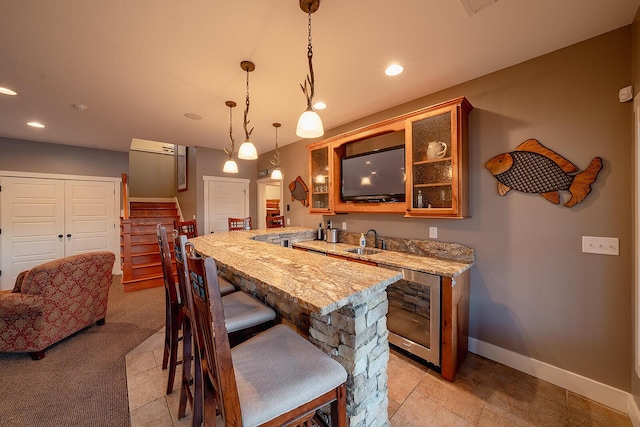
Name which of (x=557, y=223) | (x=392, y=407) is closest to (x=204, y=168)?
(x=392, y=407)

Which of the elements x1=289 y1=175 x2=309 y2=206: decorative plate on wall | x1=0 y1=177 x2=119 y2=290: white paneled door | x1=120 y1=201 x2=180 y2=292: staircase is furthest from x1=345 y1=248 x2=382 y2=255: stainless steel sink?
x1=0 y1=177 x2=119 y2=290: white paneled door

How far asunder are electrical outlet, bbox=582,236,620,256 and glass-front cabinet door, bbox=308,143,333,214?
2419mm

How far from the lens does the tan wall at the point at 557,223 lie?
1.71m

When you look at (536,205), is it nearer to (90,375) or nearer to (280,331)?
(280,331)

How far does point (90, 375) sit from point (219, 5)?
2.99 meters

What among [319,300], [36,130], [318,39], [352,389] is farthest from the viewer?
[36,130]

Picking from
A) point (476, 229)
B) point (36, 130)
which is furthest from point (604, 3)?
point (36, 130)

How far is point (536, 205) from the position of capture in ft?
6.64

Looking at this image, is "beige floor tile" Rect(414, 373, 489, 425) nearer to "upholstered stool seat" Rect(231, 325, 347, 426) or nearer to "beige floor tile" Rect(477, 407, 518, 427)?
"beige floor tile" Rect(477, 407, 518, 427)

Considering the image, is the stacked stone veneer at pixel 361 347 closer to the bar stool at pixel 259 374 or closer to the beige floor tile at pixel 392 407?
the bar stool at pixel 259 374

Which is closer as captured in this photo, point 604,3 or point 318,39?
point 604,3

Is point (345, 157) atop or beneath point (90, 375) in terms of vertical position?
atop

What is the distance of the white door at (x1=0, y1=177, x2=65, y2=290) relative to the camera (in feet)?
13.6

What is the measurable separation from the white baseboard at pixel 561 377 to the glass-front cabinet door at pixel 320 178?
222cm
